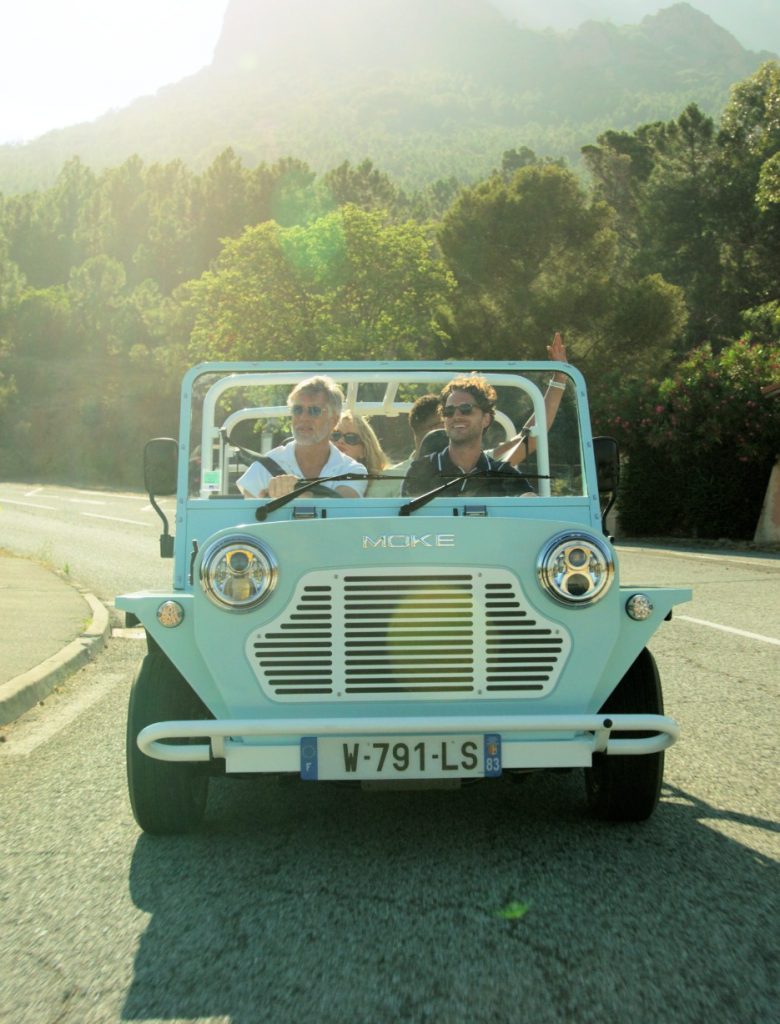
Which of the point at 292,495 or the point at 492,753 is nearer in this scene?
the point at 492,753

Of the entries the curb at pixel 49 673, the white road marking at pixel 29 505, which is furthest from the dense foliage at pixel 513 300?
the curb at pixel 49 673

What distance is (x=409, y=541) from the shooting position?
3.86 m

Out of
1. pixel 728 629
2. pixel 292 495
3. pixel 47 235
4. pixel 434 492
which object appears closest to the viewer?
pixel 434 492

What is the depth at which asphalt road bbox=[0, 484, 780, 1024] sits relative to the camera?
2.90 metres

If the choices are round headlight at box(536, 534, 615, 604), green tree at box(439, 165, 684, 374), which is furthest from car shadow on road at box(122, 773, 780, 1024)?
green tree at box(439, 165, 684, 374)

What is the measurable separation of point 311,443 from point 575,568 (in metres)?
1.75

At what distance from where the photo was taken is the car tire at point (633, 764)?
4207mm

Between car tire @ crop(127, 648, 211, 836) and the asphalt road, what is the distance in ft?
0.36

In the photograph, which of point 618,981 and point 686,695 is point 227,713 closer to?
point 618,981

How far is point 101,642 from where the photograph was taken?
9422 mm

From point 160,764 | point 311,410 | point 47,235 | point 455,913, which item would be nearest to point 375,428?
point 311,410

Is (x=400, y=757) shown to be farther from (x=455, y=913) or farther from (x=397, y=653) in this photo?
→ (x=455, y=913)

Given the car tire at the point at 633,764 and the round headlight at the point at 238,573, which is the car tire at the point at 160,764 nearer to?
the round headlight at the point at 238,573

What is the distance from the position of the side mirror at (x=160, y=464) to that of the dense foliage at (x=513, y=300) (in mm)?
18029
